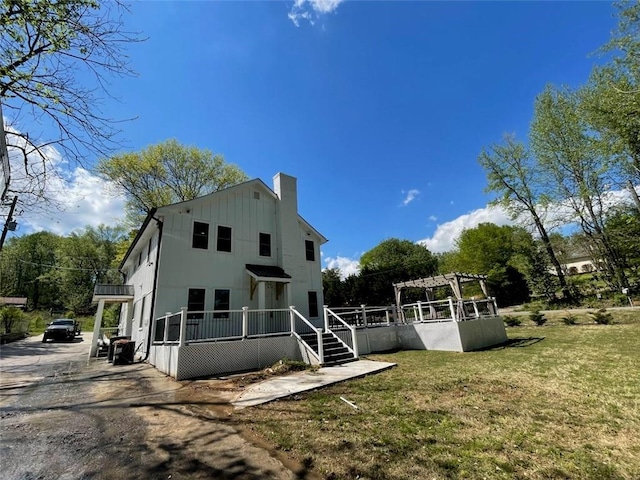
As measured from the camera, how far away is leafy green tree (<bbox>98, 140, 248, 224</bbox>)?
854 inches

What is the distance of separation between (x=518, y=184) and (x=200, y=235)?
26.1m

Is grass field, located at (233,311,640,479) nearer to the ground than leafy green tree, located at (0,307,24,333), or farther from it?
nearer to the ground

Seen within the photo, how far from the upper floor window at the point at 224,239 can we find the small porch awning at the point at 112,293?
6741mm

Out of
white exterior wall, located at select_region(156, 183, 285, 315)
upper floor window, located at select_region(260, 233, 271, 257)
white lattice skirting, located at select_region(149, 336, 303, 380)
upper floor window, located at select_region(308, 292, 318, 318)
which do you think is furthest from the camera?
upper floor window, located at select_region(308, 292, 318, 318)

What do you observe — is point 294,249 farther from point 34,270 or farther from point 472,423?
point 34,270

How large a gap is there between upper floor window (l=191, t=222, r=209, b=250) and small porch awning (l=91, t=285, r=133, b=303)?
6158 mm

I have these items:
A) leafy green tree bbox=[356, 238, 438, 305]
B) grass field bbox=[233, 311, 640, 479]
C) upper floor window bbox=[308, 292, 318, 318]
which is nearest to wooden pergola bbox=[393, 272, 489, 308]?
upper floor window bbox=[308, 292, 318, 318]

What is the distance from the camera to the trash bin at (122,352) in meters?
11.3

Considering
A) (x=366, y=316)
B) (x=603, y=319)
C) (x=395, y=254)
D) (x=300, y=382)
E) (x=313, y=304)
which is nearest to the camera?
(x=300, y=382)

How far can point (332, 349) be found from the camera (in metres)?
10.3

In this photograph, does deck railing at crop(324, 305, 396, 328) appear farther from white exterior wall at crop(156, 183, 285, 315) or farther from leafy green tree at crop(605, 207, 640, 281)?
leafy green tree at crop(605, 207, 640, 281)

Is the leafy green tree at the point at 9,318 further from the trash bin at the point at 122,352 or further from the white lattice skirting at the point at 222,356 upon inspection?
the white lattice skirting at the point at 222,356

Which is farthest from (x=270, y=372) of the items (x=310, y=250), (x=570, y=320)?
(x=570, y=320)

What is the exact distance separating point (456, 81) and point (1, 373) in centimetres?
2157
